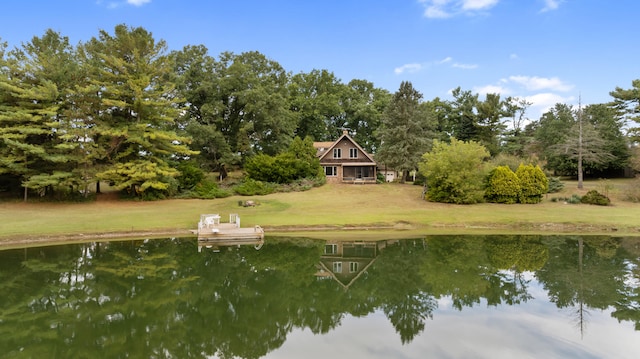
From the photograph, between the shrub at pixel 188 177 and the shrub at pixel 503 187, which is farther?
the shrub at pixel 188 177

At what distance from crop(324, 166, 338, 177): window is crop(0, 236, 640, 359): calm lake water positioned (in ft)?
96.9

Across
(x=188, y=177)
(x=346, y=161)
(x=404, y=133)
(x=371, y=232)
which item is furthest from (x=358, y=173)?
(x=371, y=232)

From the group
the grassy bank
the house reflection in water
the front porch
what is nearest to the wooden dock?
the grassy bank

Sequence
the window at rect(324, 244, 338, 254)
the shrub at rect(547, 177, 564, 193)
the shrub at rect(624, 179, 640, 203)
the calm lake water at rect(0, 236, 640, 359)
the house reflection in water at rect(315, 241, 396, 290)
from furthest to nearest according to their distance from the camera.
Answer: the shrub at rect(547, 177, 564, 193)
the shrub at rect(624, 179, 640, 203)
the window at rect(324, 244, 338, 254)
the house reflection in water at rect(315, 241, 396, 290)
the calm lake water at rect(0, 236, 640, 359)

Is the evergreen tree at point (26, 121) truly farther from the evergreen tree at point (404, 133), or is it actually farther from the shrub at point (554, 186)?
the shrub at point (554, 186)

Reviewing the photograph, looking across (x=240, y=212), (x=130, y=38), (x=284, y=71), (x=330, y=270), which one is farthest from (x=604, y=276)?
(x=284, y=71)

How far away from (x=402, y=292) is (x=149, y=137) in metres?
29.1

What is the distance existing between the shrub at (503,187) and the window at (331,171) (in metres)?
19.9

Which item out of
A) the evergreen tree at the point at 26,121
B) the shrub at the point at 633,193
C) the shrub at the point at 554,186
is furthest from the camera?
the shrub at the point at 554,186

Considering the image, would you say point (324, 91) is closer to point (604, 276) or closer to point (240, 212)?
point (240, 212)

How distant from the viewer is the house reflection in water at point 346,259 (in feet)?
48.4

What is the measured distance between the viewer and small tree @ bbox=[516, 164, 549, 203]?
32.6 meters

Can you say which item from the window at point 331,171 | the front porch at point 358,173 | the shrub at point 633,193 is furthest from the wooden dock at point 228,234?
the shrub at point 633,193

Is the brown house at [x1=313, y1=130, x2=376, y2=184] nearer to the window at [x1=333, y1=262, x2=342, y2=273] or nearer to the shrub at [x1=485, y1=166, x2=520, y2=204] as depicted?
the shrub at [x1=485, y1=166, x2=520, y2=204]
